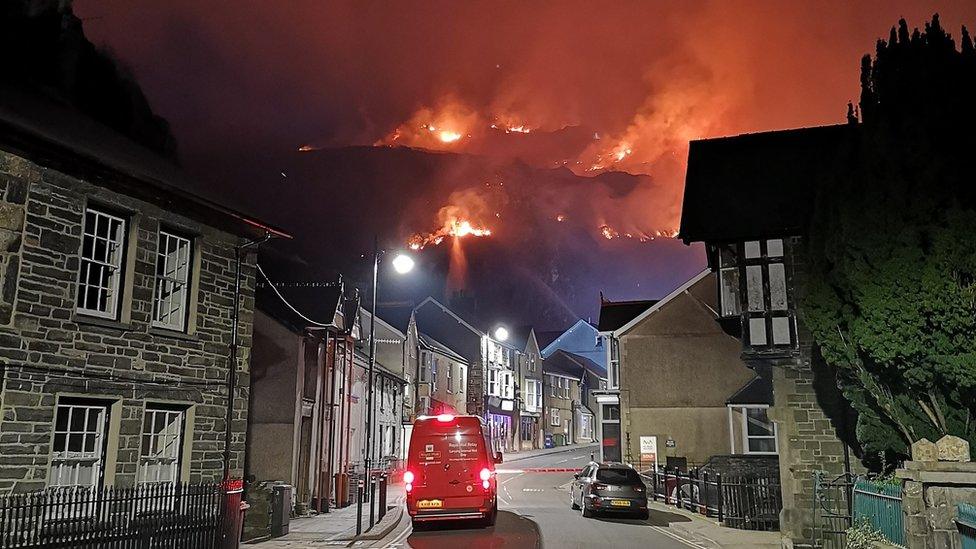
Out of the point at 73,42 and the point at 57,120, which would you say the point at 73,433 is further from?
the point at 73,42

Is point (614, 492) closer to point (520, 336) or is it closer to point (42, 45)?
point (42, 45)

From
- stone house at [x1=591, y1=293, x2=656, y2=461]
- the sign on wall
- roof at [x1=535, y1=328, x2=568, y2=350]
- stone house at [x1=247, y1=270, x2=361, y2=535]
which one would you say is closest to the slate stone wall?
stone house at [x1=247, y1=270, x2=361, y2=535]

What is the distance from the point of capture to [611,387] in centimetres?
3791

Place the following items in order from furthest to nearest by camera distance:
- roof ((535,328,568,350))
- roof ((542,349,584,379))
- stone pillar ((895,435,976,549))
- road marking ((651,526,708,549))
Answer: roof ((535,328,568,350)), roof ((542,349,584,379)), road marking ((651,526,708,549)), stone pillar ((895,435,976,549))

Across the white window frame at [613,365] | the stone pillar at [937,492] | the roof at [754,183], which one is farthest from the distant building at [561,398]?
the stone pillar at [937,492]

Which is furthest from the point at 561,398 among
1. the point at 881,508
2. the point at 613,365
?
the point at 881,508

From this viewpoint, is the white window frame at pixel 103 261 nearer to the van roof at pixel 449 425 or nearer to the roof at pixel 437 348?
the van roof at pixel 449 425

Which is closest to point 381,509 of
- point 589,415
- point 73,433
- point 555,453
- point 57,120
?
point 73,433

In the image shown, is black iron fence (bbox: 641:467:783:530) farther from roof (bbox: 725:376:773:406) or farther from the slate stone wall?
the slate stone wall

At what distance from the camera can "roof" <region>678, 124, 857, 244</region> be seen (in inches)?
823

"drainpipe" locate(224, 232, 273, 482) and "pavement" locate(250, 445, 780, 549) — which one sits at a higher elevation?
"drainpipe" locate(224, 232, 273, 482)

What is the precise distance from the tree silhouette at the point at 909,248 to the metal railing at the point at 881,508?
1.30m

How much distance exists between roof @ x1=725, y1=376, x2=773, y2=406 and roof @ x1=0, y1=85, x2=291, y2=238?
22231mm

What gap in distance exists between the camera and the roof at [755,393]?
30641 mm
